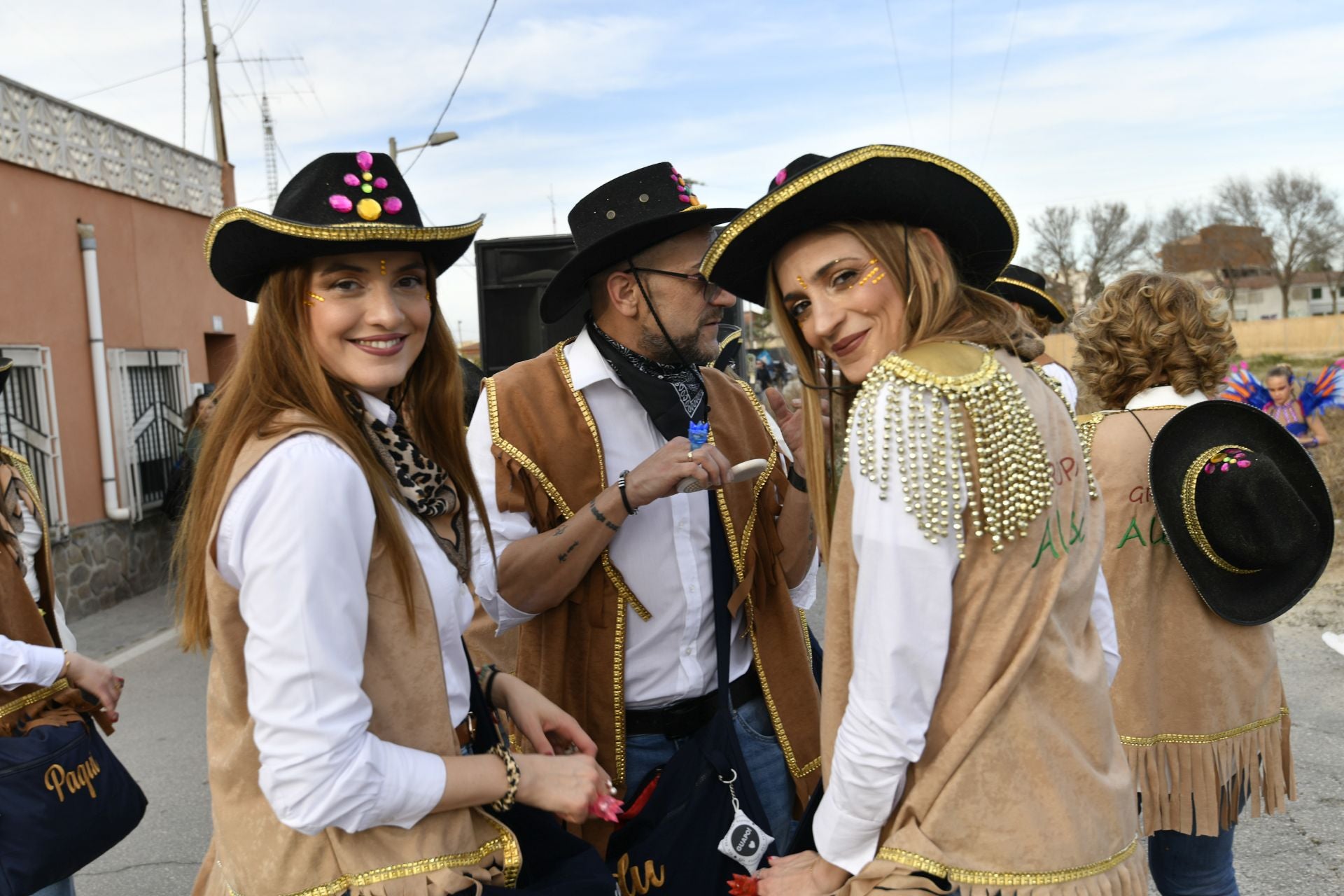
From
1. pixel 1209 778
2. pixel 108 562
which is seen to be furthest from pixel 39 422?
pixel 1209 778

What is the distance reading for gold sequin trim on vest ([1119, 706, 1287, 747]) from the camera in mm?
2760

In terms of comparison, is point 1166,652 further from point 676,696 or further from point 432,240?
point 432,240

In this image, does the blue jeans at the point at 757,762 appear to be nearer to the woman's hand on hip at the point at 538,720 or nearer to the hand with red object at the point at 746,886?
the woman's hand on hip at the point at 538,720

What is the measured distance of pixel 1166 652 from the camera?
2.80m

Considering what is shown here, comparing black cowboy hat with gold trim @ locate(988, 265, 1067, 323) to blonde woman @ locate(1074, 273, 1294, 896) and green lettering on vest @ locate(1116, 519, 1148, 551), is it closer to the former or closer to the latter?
blonde woman @ locate(1074, 273, 1294, 896)

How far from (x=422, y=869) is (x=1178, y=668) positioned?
212cm

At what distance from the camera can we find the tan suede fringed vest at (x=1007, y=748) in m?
1.54

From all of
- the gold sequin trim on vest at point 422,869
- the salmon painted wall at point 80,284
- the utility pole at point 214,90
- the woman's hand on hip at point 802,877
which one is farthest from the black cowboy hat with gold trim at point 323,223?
the utility pole at point 214,90

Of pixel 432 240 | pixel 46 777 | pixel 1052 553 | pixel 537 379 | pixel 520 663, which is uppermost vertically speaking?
pixel 432 240

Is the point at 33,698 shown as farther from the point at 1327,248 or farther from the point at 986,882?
the point at 1327,248

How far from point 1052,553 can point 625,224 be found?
4.69 ft

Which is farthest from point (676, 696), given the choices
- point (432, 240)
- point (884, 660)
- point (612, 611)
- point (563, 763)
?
point (432, 240)

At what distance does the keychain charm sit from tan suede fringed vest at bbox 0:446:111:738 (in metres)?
1.74

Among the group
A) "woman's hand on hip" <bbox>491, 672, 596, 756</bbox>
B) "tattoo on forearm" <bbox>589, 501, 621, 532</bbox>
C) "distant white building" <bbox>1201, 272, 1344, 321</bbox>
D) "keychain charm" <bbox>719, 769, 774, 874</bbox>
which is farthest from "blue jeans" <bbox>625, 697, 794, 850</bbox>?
"distant white building" <bbox>1201, 272, 1344, 321</bbox>
